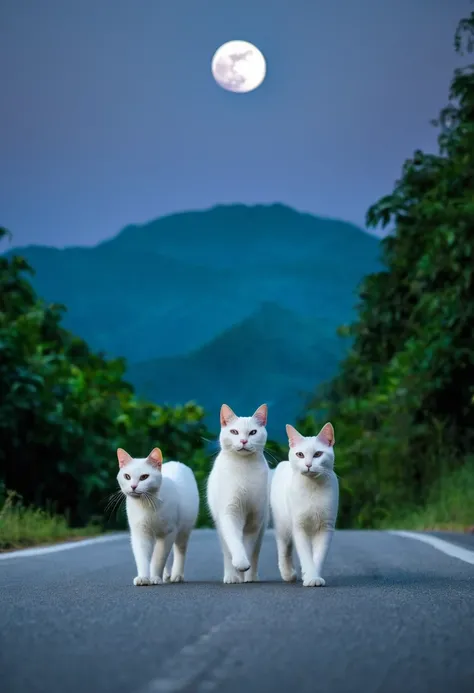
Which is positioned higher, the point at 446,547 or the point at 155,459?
the point at 155,459

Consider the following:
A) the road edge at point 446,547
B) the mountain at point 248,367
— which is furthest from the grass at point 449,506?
the mountain at point 248,367

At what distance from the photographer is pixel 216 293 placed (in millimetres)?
173875

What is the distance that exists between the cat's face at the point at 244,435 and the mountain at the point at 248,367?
420 ft

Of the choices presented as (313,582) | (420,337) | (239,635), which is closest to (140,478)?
(313,582)

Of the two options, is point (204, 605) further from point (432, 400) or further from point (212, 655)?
point (432, 400)

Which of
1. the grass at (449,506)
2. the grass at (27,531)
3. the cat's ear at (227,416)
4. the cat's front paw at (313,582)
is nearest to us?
the cat's front paw at (313,582)

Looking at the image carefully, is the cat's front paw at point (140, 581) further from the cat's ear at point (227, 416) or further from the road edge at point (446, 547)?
the road edge at point (446, 547)

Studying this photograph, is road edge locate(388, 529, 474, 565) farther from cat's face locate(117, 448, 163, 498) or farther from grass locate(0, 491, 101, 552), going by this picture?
grass locate(0, 491, 101, 552)

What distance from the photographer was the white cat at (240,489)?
8664 mm

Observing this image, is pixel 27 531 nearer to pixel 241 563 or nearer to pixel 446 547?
pixel 446 547

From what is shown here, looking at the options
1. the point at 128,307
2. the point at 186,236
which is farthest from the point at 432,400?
the point at 186,236

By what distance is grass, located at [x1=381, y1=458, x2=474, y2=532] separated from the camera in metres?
20.5

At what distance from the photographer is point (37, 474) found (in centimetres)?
2394

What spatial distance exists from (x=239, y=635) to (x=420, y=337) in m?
23.0
